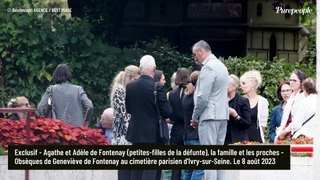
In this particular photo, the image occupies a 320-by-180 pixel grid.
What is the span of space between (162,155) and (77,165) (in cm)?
100

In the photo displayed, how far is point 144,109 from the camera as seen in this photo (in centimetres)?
1475

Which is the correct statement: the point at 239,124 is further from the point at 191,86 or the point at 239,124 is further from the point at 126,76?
the point at 126,76

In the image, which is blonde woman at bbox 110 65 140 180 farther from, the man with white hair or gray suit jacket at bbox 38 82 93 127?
gray suit jacket at bbox 38 82 93 127

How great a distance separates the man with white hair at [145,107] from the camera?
14711mm

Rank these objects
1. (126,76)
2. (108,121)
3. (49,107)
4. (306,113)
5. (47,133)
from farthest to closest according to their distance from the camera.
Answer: (108,121)
(49,107)
(47,133)
(126,76)
(306,113)

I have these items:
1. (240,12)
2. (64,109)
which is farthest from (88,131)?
(240,12)

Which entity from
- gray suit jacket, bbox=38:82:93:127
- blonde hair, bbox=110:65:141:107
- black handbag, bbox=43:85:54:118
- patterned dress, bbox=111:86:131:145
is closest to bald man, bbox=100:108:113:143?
gray suit jacket, bbox=38:82:93:127

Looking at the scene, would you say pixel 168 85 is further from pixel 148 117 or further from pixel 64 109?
pixel 148 117

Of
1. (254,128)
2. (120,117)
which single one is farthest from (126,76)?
(254,128)

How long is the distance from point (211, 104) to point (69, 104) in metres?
2.36

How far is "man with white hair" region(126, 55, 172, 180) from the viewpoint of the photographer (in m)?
14.7

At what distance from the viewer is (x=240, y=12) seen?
74.3 ft

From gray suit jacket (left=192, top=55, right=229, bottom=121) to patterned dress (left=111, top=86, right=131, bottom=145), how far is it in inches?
41.5

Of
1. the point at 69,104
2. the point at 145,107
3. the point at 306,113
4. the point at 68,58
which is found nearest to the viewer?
the point at 145,107
